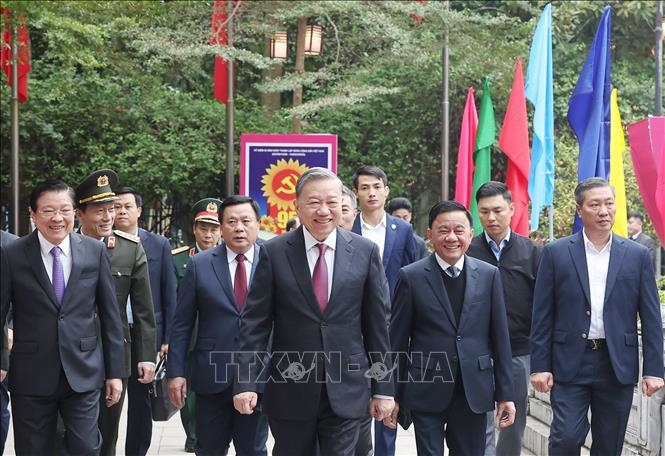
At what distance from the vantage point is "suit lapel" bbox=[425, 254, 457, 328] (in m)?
6.68

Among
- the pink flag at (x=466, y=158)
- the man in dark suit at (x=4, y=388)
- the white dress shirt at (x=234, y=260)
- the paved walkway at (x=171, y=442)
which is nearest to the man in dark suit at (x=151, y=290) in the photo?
the man in dark suit at (x=4, y=388)

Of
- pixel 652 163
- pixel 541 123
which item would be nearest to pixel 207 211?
pixel 652 163

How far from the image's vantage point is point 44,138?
83.7ft

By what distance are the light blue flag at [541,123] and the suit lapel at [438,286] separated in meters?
6.33

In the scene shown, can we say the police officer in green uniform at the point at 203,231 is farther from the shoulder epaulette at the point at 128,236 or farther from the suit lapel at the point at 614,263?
the suit lapel at the point at 614,263

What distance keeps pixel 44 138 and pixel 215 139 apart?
3.66 m

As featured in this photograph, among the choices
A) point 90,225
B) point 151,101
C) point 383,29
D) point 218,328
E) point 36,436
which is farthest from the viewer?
point 151,101

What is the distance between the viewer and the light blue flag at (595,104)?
11938 mm

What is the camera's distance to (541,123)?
13.6 meters

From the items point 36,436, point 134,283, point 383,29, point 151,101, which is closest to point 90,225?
point 134,283

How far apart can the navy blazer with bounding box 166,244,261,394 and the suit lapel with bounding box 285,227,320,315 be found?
153cm

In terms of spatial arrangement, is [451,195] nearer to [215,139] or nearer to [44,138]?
[215,139]

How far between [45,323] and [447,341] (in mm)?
2239

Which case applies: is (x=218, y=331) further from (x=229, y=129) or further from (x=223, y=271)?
(x=229, y=129)
